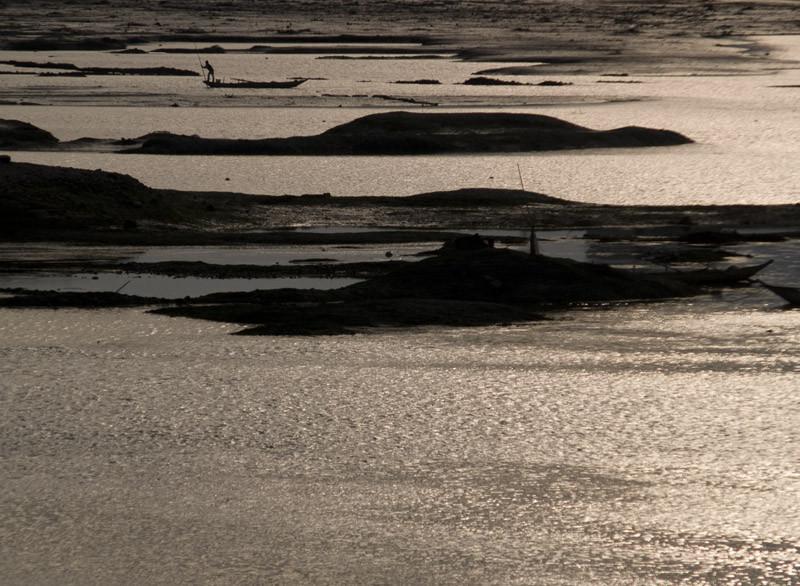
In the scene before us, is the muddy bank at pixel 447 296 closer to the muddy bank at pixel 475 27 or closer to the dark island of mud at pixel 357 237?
the dark island of mud at pixel 357 237


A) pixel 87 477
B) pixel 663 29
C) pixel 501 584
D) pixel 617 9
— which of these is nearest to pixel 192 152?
pixel 87 477

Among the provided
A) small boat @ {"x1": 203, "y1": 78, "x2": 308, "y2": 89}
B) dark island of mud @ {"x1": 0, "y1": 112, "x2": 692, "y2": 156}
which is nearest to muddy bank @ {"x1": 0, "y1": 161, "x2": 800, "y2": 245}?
dark island of mud @ {"x1": 0, "y1": 112, "x2": 692, "y2": 156}

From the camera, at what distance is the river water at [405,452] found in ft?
19.6

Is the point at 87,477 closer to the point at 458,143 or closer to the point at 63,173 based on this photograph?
the point at 63,173

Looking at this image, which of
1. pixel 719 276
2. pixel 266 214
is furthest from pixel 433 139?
pixel 719 276

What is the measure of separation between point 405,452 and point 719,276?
25.2 ft

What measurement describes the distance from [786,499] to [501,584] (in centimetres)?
196

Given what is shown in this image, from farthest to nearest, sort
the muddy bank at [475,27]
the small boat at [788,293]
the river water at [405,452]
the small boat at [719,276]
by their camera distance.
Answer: the muddy bank at [475,27] < the small boat at [719,276] < the small boat at [788,293] < the river water at [405,452]

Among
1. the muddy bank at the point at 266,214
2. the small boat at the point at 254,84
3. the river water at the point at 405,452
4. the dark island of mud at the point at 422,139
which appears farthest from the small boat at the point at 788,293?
the small boat at the point at 254,84

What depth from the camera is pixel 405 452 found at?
764cm

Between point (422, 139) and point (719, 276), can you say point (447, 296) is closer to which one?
point (719, 276)

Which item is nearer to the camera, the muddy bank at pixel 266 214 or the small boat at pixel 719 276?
the small boat at pixel 719 276

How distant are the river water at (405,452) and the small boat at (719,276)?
1.56 metres

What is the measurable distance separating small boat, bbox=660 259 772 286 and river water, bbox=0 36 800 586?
156cm
